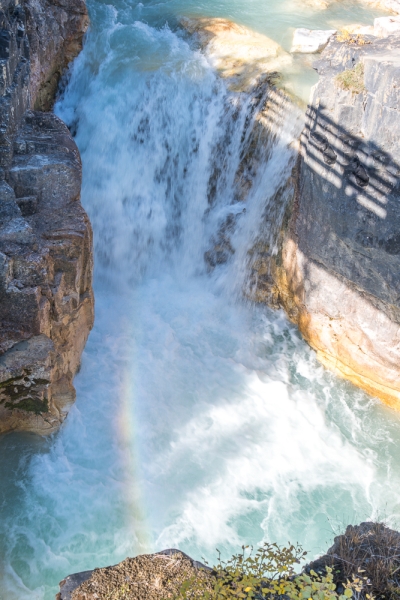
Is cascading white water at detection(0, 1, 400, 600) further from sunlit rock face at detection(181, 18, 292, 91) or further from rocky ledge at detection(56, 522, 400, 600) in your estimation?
rocky ledge at detection(56, 522, 400, 600)

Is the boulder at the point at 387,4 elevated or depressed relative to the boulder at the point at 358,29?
elevated

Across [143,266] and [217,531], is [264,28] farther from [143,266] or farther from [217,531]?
[217,531]

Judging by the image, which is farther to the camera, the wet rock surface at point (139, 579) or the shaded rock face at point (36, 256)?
the shaded rock face at point (36, 256)

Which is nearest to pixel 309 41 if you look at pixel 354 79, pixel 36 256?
pixel 354 79

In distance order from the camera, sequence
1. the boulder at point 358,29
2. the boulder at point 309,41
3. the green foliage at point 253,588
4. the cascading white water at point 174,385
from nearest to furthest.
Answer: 1. the green foliage at point 253,588
2. the cascading white water at point 174,385
3. the boulder at point 358,29
4. the boulder at point 309,41

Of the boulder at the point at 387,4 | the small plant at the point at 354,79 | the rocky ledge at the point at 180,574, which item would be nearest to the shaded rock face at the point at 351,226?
the small plant at the point at 354,79

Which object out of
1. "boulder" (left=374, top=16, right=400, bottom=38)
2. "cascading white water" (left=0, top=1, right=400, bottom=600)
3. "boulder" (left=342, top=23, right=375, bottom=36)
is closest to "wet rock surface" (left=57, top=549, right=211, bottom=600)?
"cascading white water" (left=0, top=1, right=400, bottom=600)

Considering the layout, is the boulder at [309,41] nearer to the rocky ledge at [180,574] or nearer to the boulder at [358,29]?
the boulder at [358,29]
